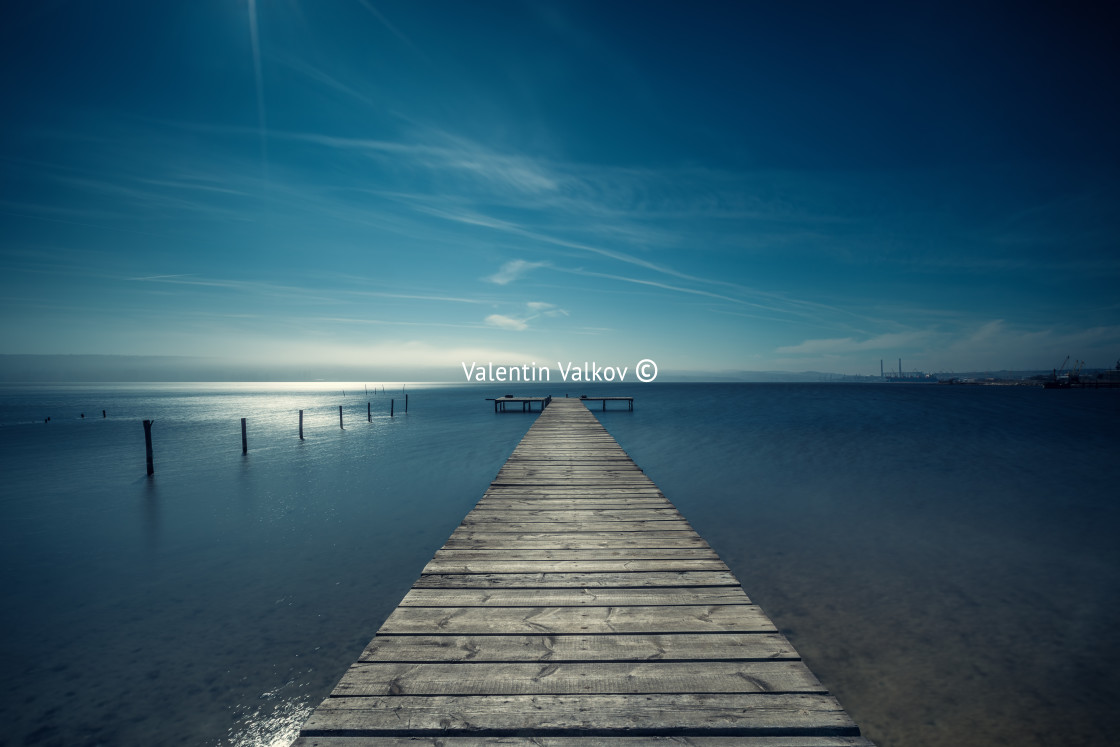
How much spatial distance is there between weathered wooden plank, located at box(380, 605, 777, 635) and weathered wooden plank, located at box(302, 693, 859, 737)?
656 mm

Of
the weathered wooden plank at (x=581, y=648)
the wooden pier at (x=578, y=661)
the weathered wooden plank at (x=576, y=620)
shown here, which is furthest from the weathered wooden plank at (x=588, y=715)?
the weathered wooden plank at (x=576, y=620)

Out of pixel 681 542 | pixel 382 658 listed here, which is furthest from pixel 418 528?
pixel 382 658

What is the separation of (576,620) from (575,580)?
0.69 m

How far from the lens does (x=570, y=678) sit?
260 cm

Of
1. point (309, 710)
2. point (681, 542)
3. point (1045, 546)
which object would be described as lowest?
point (1045, 546)

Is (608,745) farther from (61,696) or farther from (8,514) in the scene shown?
(8,514)

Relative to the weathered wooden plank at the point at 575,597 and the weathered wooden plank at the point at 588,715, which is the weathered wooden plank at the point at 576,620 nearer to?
the weathered wooden plank at the point at 575,597

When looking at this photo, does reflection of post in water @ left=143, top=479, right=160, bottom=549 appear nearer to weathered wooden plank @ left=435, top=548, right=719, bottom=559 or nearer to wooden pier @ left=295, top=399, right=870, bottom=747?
weathered wooden plank @ left=435, top=548, right=719, bottom=559

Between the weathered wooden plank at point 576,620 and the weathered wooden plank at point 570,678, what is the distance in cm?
37

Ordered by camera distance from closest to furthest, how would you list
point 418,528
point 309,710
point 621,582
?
point 621,582
point 309,710
point 418,528

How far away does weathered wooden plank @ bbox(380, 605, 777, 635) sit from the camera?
310 cm

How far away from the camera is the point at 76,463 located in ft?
58.2

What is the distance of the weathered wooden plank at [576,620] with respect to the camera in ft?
10.2

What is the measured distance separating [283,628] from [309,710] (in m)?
1.75
